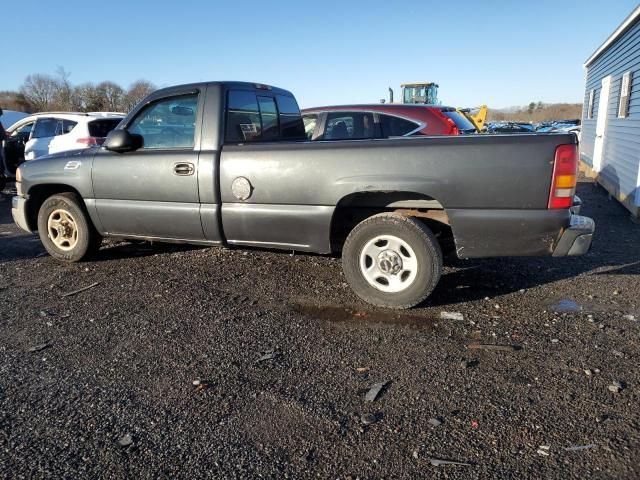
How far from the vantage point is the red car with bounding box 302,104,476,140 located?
315 inches

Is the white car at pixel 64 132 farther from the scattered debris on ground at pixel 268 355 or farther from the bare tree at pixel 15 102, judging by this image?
the bare tree at pixel 15 102

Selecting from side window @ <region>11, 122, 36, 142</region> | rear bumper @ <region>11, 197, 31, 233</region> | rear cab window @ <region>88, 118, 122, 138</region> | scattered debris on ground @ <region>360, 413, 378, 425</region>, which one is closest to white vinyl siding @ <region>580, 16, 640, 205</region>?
scattered debris on ground @ <region>360, 413, 378, 425</region>

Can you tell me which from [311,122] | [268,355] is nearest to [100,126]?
[311,122]

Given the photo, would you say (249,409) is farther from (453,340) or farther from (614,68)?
(614,68)

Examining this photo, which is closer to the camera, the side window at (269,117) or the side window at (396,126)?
the side window at (269,117)

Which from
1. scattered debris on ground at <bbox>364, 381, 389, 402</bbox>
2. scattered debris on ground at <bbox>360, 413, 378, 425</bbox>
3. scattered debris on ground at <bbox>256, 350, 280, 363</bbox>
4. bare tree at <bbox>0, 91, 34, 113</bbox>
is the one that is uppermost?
bare tree at <bbox>0, 91, 34, 113</bbox>

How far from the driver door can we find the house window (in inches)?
388

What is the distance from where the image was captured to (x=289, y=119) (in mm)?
5953

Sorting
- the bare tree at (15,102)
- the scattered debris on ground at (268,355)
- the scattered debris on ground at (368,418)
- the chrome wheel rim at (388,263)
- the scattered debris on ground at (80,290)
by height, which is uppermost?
the bare tree at (15,102)

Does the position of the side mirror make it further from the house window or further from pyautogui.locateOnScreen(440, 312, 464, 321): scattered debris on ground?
the house window

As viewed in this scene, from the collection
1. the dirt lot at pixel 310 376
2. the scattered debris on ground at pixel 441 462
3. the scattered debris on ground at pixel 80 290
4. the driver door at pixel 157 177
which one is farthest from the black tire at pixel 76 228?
the scattered debris on ground at pixel 441 462

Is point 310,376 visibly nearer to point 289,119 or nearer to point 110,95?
point 289,119

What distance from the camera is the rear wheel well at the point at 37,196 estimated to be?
5.81 meters

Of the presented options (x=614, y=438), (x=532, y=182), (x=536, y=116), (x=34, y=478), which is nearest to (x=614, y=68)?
(x=532, y=182)
